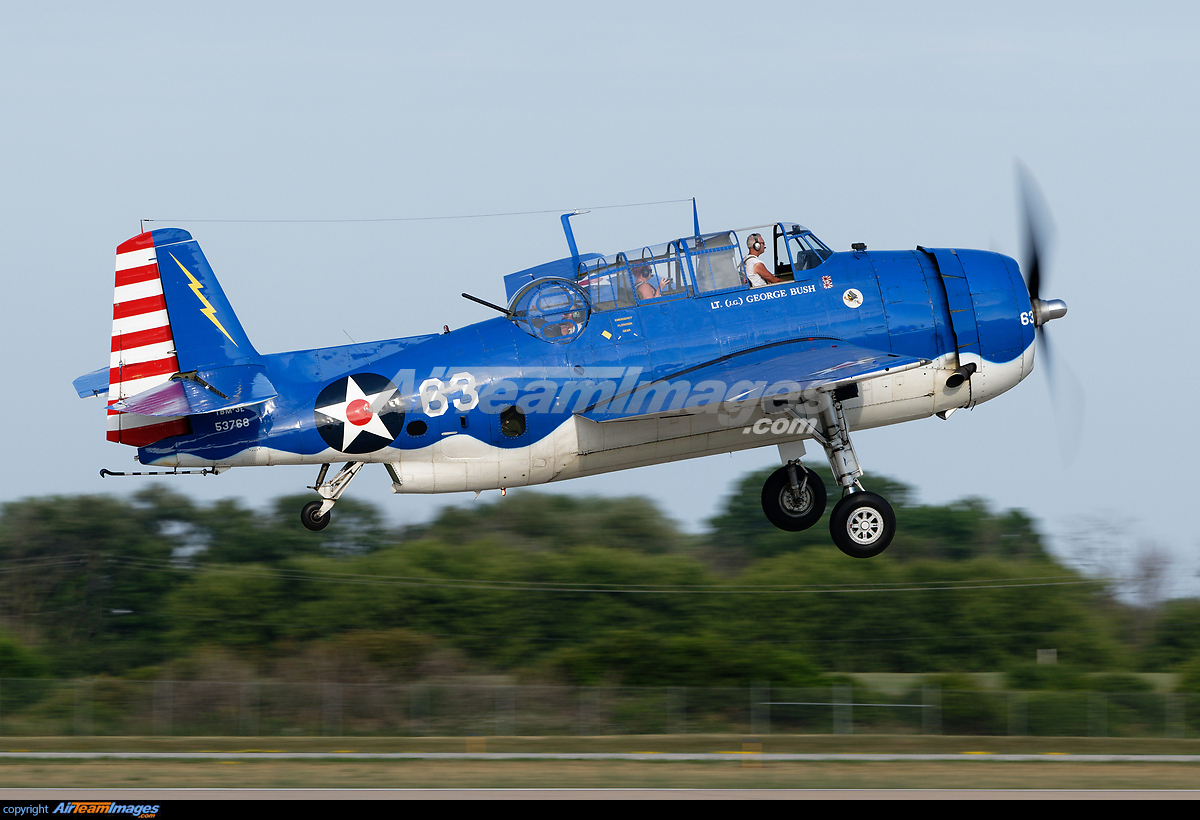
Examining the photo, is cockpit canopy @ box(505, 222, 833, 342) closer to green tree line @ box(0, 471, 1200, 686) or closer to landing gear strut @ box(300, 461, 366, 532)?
landing gear strut @ box(300, 461, 366, 532)

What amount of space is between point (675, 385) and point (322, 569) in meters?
34.2

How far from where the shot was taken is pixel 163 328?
16.2 m

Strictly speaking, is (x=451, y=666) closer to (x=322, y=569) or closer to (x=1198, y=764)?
(x=322, y=569)

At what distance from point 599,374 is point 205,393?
4.73 m

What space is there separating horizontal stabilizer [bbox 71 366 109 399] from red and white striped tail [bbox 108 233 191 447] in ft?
2.25

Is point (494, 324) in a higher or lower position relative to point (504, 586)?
higher

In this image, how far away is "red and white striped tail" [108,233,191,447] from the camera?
624 inches

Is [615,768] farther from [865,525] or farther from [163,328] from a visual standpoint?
[163,328]

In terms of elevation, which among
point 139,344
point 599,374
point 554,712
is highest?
point 139,344

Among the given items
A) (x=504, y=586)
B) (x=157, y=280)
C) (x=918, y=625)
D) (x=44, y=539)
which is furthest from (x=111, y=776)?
(x=44, y=539)

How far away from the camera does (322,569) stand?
48.2 m

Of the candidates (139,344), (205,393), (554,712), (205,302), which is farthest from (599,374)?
(554,712)

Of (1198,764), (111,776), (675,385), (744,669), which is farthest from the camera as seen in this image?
(744,669)

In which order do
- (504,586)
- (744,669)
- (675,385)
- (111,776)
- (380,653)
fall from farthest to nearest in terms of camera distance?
(504,586)
(380,653)
(744,669)
(111,776)
(675,385)
